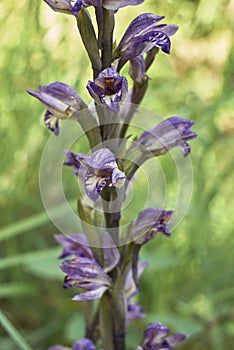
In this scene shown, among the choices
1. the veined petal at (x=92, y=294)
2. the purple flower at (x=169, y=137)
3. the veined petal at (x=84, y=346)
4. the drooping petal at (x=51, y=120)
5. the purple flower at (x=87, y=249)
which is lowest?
the veined petal at (x=84, y=346)

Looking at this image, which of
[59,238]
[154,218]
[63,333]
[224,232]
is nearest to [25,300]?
[63,333]

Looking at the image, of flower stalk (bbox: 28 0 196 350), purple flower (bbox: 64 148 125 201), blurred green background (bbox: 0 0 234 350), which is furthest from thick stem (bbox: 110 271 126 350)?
blurred green background (bbox: 0 0 234 350)

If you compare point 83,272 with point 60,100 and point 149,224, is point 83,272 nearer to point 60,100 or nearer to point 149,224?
point 149,224

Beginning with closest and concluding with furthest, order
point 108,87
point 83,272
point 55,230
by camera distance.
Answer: point 108,87 → point 83,272 → point 55,230

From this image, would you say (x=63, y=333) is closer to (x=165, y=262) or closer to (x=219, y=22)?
(x=165, y=262)

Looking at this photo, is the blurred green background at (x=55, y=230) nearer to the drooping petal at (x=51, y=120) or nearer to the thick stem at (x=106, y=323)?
the thick stem at (x=106, y=323)

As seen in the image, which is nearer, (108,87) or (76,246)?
(108,87)

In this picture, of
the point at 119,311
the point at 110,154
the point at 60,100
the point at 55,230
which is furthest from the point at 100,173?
the point at 55,230

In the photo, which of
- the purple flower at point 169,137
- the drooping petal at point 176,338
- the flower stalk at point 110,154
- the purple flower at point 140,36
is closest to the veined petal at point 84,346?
the flower stalk at point 110,154
